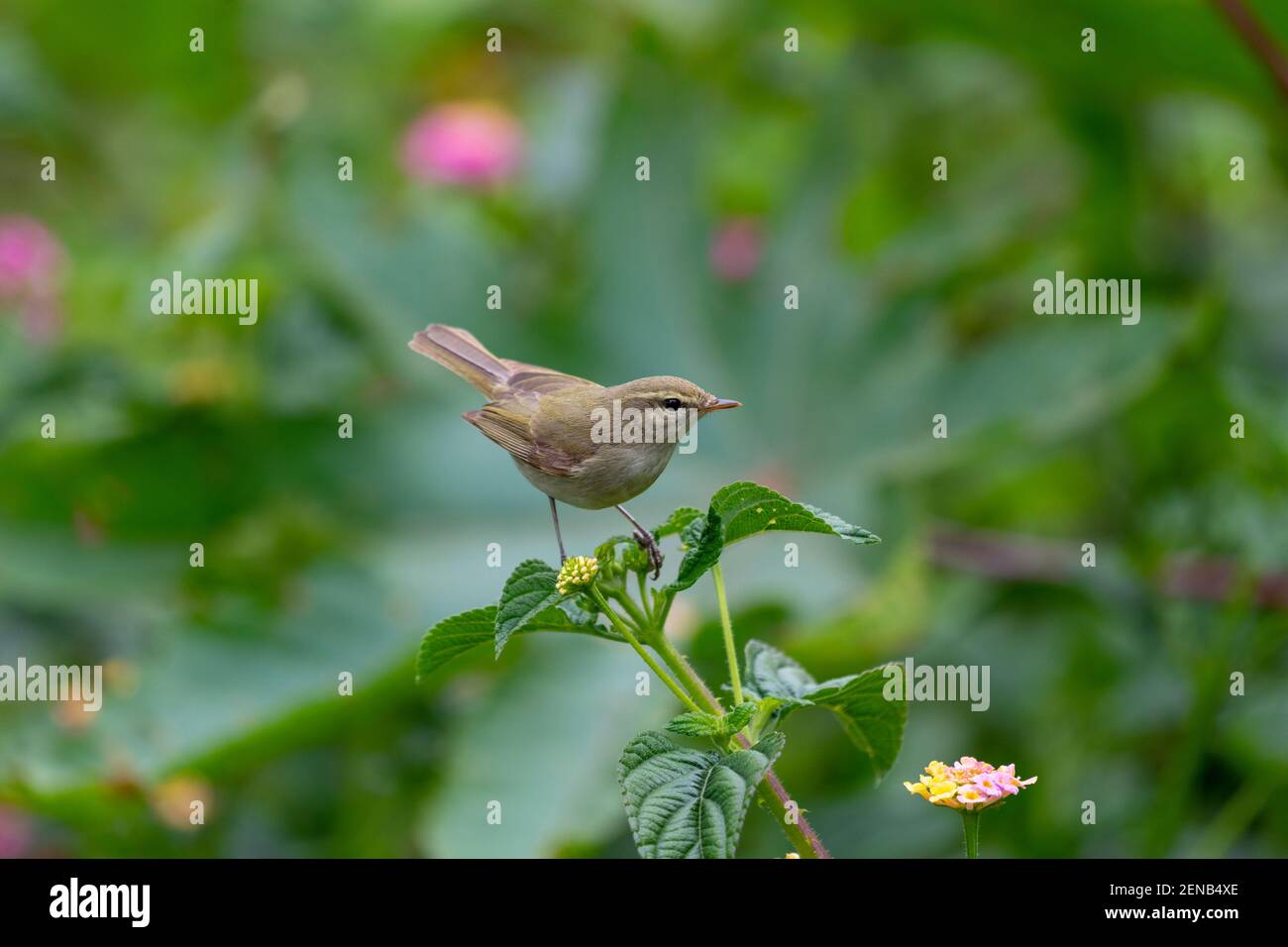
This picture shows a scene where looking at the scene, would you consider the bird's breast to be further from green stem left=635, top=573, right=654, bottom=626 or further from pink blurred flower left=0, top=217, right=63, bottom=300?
pink blurred flower left=0, top=217, right=63, bottom=300

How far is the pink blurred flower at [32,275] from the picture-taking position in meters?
3.48

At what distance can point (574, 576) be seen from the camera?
3.02 feet

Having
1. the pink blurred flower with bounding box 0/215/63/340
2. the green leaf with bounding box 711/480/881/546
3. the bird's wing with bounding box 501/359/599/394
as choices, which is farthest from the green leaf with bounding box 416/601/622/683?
the pink blurred flower with bounding box 0/215/63/340

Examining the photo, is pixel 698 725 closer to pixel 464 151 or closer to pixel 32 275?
pixel 464 151

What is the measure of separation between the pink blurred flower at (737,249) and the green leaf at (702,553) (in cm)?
237

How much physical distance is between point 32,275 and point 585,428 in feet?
8.96

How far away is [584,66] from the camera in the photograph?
4215mm

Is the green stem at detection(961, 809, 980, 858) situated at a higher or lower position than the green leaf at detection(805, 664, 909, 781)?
lower

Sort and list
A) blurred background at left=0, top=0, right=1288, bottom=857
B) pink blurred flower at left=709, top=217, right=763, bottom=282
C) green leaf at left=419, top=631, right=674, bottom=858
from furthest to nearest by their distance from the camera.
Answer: pink blurred flower at left=709, top=217, right=763, bottom=282
blurred background at left=0, top=0, right=1288, bottom=857
green leaf at left=419, top=631, right=674, bottom=858

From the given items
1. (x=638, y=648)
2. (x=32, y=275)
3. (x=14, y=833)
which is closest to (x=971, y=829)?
(x=638, y=648)

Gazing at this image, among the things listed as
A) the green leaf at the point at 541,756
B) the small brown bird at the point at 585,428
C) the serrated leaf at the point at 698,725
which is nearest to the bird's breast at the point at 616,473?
the small brown bird at the point at 585,428

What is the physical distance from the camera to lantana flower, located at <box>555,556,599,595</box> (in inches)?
36.2
